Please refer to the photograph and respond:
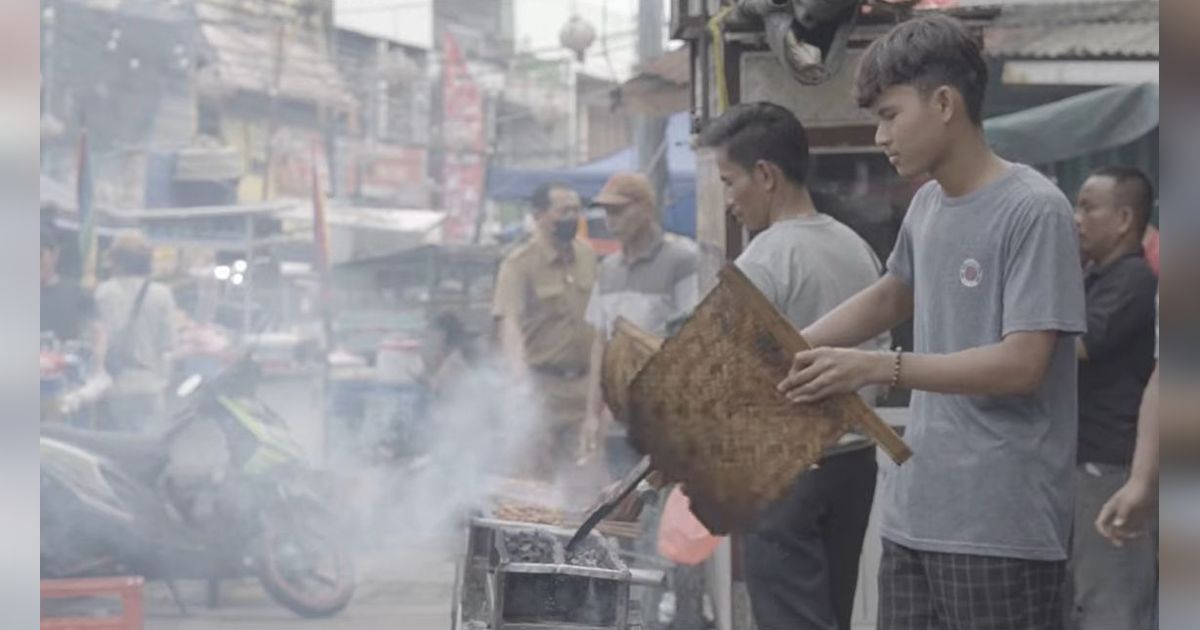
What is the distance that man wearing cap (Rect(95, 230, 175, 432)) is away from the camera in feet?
32.2

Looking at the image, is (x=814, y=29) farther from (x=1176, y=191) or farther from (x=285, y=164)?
(x=285, y=164)

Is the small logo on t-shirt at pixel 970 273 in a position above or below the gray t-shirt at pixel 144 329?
above

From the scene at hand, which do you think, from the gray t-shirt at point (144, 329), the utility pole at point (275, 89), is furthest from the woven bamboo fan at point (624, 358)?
the utility pole at point (275, 89)

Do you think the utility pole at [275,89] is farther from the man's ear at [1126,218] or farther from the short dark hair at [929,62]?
the short dark hair at [929,62]

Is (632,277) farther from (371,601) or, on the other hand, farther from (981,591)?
(981,591)

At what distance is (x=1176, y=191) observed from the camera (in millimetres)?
1938

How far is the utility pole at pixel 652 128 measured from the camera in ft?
40.7

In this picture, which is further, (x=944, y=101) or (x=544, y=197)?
(x=544, y=197)

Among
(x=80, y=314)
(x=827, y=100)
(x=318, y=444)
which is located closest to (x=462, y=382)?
(x=318, y=444)

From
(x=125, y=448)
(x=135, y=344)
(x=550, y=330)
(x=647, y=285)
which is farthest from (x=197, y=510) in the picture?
(x=135, y=344)

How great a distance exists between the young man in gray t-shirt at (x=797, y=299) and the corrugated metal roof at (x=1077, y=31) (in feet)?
13.4

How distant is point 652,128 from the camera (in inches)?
510

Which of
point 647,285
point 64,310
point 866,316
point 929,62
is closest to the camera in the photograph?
point 929,62

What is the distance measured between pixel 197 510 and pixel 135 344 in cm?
280
